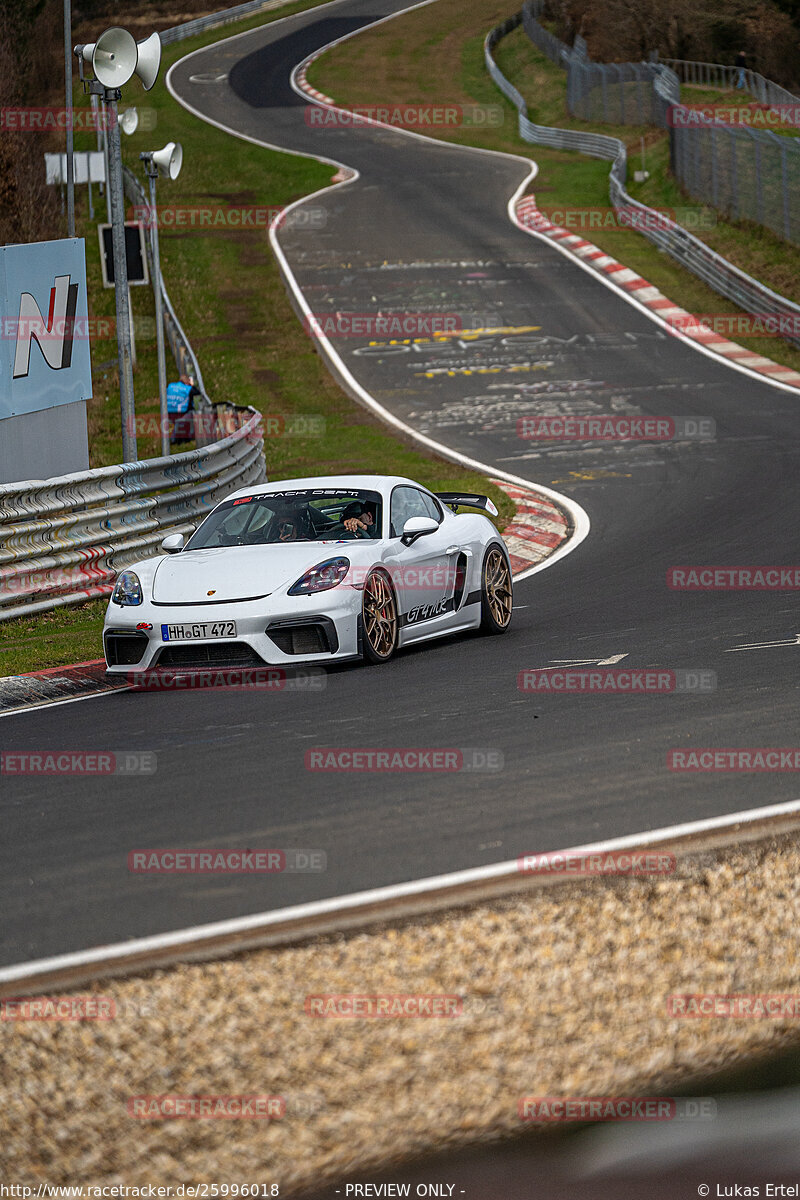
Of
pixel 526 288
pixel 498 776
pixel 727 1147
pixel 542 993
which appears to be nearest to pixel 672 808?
pixel 498 776

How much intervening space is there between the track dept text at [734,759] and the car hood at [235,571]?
3.43 meters

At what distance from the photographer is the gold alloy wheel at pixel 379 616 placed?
10.2 m

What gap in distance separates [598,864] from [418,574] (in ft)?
18.1

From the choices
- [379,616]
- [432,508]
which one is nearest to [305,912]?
[379,616]

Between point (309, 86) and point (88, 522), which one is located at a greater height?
point (309, 86)

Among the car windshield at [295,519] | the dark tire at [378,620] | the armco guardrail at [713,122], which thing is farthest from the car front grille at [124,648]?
the armco guardrail at [713,122]

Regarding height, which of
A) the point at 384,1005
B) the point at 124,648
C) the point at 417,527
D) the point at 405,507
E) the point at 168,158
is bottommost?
the point at 124,648

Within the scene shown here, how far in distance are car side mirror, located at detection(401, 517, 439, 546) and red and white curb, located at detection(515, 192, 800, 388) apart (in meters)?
16.2

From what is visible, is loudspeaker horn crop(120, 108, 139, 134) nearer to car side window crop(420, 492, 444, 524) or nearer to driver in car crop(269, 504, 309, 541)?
car side window crop(420, 492, 444, 524)

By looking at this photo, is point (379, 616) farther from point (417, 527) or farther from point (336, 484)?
point (336, 484)

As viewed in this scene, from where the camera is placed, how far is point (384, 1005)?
470cm

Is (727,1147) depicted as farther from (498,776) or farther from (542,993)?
(498,776)

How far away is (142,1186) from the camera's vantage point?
3.96 m

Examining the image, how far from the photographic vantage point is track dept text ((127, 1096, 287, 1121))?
4.20 metres
